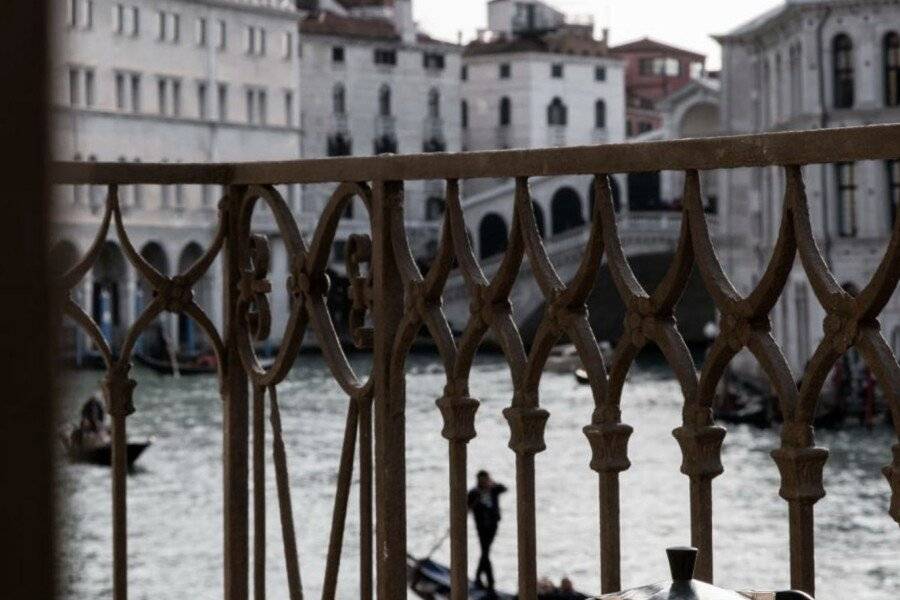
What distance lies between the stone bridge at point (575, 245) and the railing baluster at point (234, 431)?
19.5 m

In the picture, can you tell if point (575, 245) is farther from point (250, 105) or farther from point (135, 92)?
point (135, 92)

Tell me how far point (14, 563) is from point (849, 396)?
16865mm

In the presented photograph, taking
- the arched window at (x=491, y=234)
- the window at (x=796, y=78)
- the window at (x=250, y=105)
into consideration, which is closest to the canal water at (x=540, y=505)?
the window at (x=796, y=78)

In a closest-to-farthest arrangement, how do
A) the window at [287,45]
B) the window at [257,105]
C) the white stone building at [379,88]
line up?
the window at [257,105]
the window at [287,45]
the white stone building at [379,88]

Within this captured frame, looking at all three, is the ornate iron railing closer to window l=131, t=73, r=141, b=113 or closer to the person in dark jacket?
the person in dark jacket

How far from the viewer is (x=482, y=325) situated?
3.21 feet

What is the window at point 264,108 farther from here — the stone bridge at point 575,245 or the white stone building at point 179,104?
the stone bridge at point 575,245

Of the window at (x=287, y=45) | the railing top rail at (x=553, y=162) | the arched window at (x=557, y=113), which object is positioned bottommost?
the railing top rail at (x=553, y=162)

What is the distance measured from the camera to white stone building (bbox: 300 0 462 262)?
28531 mm

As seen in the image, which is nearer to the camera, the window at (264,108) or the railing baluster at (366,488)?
the railing baluster at (366,488)

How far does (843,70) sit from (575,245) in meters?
6.10

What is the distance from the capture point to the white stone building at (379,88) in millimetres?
28531

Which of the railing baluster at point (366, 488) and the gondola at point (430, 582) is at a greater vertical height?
the railing baluster at point (366, 488)

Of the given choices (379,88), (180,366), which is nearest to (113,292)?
(180,366)
